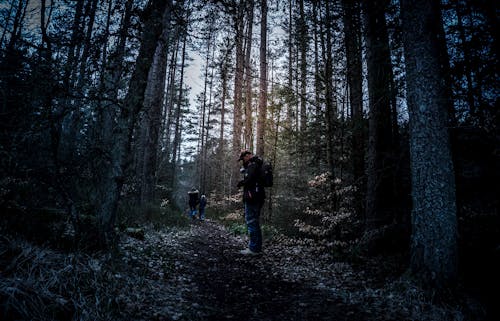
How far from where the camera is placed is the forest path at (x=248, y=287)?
312 cm

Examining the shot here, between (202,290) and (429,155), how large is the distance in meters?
4.14

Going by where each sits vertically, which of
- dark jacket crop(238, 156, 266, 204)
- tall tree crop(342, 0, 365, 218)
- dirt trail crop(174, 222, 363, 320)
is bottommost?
dirt trail crop(174, 222, 363, 320)

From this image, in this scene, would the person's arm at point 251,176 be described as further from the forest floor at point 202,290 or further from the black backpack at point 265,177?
the forest floor at point 202,290

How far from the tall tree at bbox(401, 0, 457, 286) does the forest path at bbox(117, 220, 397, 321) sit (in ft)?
3.79

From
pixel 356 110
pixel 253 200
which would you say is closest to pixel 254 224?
pixel 253 200

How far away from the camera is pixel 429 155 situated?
385cm

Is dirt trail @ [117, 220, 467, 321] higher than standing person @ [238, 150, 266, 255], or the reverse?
standing person @ [238, 150, 266, 255]

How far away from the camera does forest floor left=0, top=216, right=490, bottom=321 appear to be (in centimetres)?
230

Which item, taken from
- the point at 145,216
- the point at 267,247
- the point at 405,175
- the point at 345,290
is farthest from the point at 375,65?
the point at 145,216

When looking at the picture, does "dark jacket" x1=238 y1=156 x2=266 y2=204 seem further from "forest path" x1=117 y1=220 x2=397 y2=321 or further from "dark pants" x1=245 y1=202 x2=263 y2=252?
"forest path" x1=117 y1=220 x2=397 y2=321

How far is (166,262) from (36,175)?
8.88 ft

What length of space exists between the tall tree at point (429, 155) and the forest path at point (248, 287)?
1.15 metres

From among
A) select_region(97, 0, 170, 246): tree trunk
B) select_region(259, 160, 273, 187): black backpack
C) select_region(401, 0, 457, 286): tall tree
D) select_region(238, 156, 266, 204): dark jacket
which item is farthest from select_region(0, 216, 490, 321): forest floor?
select_region(259, 160, 273, 187): black backpack

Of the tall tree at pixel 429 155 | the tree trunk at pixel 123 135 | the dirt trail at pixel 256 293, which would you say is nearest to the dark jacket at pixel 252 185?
the dirt trail at pixel 256 293
